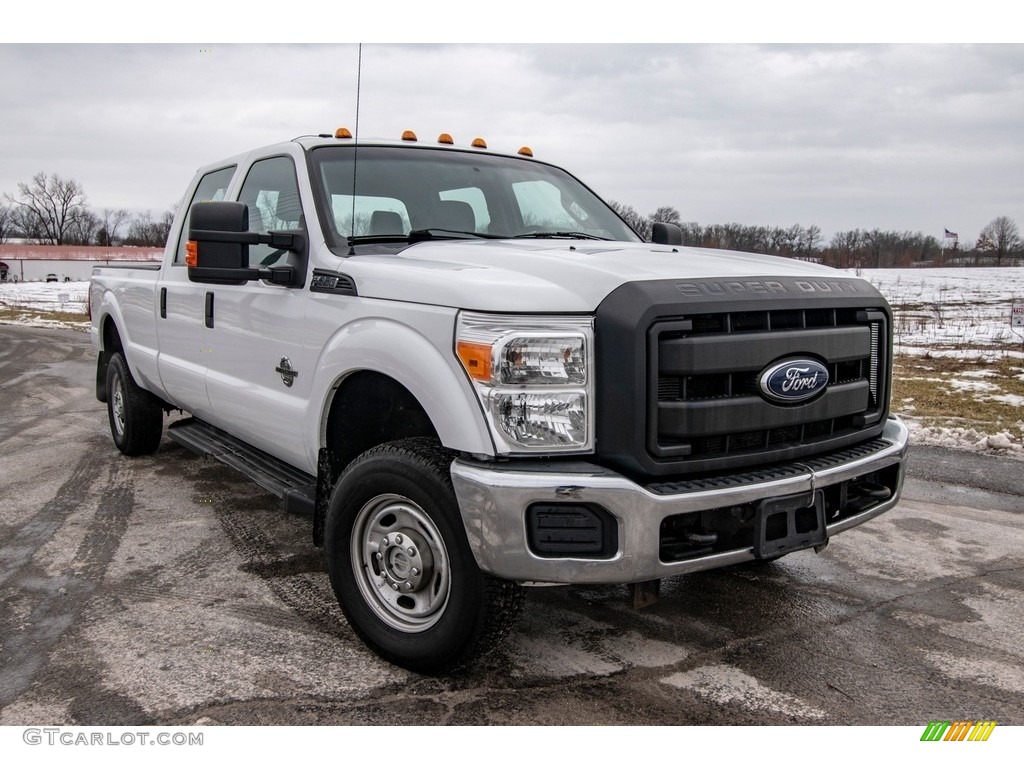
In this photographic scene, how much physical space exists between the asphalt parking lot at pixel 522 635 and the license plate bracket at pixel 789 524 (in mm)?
530

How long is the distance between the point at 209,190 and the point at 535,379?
11.8ft

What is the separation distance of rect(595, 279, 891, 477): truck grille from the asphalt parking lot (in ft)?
2.72

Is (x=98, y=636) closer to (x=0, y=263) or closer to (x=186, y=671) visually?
(x=186, y=671)

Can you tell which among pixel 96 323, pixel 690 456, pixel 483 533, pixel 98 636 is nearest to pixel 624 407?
pixel 690 456

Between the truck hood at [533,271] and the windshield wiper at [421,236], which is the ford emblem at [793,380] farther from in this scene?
the windshield wiper at [421,236]

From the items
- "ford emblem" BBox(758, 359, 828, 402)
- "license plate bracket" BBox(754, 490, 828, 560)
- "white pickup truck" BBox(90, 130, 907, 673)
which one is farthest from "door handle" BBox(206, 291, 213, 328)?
"license plate bracket" BBox(754, 490, 828, 560)

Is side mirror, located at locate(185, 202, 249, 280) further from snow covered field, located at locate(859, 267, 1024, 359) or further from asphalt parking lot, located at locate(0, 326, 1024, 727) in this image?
snow covered field, located at locate(859, 267, 1024, 359)

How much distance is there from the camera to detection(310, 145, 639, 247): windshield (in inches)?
158

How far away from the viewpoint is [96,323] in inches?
274

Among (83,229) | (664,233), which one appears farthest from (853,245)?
(83,229)

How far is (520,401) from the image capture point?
279cm

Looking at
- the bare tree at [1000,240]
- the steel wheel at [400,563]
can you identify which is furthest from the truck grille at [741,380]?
the bare tree at [1000,240]

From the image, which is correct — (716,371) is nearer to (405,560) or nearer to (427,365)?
(427,365)

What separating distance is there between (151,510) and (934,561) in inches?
173
